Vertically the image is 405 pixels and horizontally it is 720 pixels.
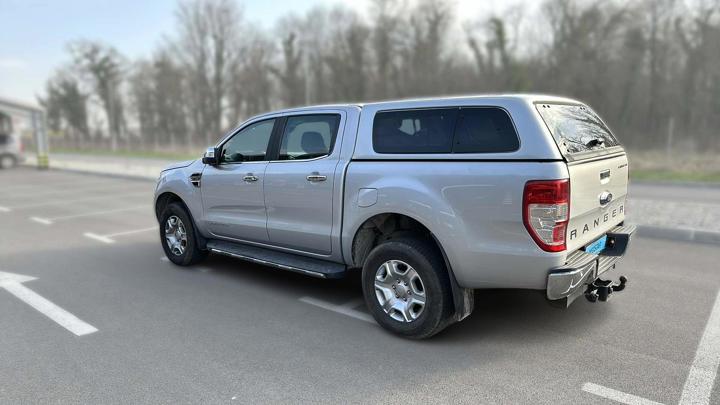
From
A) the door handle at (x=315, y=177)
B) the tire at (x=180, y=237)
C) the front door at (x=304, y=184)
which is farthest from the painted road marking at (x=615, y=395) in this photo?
the tire at (x=180, y=237)

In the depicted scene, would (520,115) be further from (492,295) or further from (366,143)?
(492,295)

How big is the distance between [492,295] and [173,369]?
2982 mm

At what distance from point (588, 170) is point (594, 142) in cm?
57

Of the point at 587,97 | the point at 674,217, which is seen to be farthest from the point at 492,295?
the point at 587,97

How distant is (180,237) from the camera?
20.0ft

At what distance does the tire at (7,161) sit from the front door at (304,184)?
2280 cm

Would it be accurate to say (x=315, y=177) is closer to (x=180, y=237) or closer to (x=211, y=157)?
(x=211, y=157)

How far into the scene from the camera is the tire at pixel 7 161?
22.0m

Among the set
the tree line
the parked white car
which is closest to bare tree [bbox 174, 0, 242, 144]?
the tree line

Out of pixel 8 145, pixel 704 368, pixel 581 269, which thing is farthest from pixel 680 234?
pixel 8 145

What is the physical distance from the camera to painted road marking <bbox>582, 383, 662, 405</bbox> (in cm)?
293

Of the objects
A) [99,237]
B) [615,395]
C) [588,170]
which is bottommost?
[615,395]

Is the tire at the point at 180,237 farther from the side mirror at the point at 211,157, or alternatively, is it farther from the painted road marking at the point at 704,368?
the painted road marking at the point at 704,368

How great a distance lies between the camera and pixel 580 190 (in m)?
3.41
